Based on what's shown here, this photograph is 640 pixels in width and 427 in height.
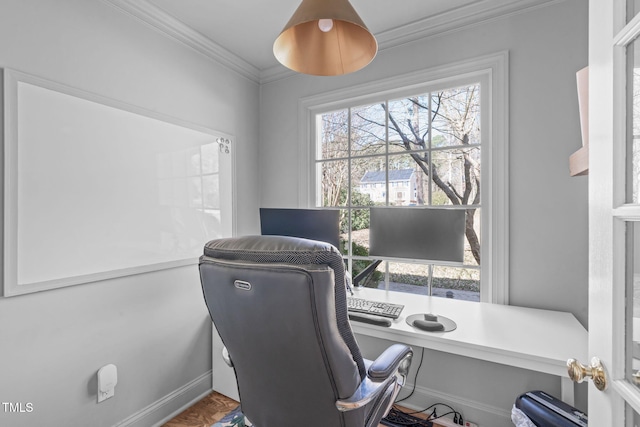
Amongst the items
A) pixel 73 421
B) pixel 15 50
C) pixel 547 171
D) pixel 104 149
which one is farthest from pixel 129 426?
pixel 547 171

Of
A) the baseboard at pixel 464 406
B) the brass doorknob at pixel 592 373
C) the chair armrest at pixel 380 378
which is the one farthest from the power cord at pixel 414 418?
the brass doorknob at pixel 592 373

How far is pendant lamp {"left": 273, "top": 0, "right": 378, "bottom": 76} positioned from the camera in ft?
4.31

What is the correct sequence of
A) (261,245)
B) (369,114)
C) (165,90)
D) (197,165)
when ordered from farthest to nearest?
(369,114) → (197,165) → (165,90) → (261,245)

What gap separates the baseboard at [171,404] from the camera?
1752mm

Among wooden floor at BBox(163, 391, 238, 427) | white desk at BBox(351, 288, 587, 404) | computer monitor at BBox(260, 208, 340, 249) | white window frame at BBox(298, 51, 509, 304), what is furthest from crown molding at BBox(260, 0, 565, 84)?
wooden floor at BBox(163, 391, 238, 427)

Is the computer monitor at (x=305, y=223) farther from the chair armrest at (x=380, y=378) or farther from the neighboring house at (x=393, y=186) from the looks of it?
the chair armrest at (x=380, y=378)

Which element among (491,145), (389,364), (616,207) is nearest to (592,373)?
(616,207)

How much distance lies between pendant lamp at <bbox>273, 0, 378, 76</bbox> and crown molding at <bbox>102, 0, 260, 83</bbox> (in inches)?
41.5

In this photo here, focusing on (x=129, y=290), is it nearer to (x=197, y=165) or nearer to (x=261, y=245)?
(x=197, y=165)

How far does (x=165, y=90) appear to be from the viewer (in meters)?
1.93

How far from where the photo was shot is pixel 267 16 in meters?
1.91

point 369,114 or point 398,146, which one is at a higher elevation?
point 369,114

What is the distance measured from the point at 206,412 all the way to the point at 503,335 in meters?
1.85

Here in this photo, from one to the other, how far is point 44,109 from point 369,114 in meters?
1.94
